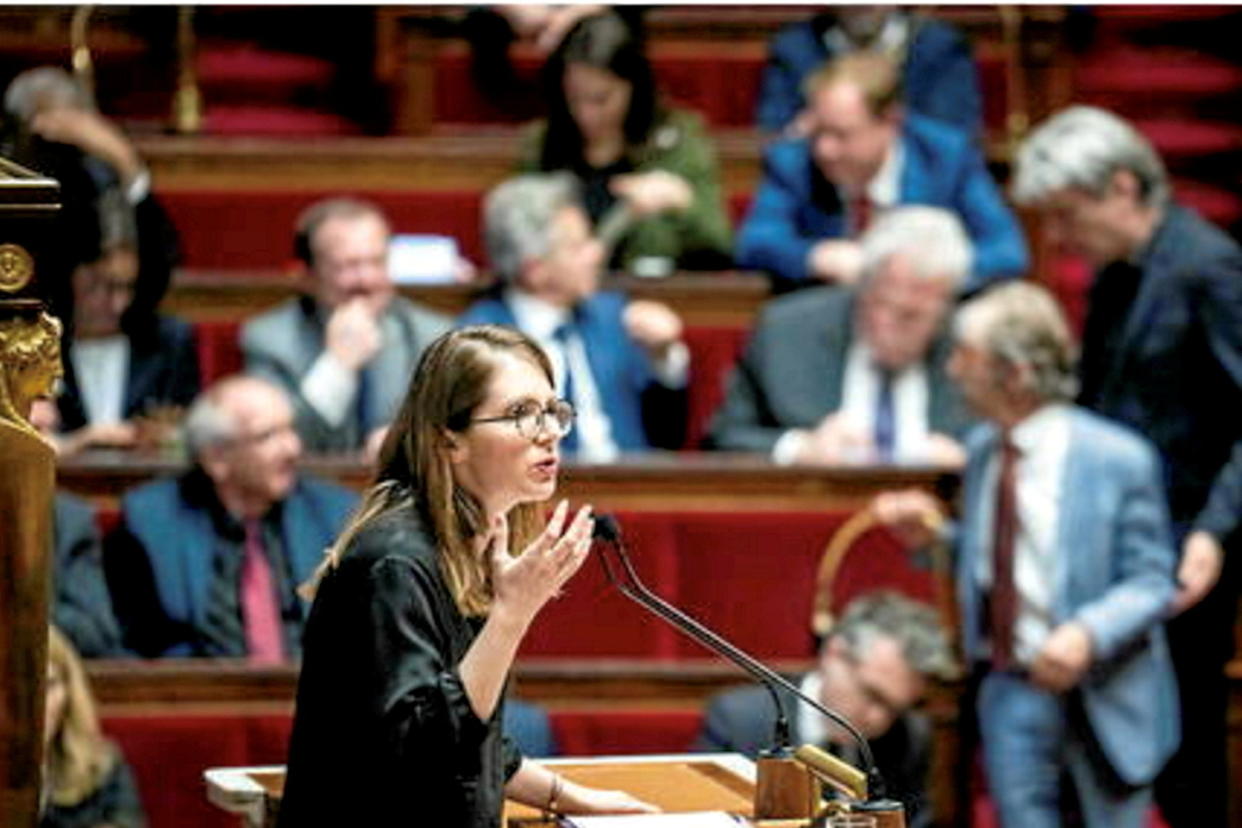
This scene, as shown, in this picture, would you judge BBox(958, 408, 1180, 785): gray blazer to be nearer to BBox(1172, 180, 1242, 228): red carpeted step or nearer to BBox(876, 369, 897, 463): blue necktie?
BBox(876, 369, 897, 463): blue necktie

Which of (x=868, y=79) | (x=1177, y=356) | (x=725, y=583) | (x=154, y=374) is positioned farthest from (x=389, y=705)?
(x=868, y=79)

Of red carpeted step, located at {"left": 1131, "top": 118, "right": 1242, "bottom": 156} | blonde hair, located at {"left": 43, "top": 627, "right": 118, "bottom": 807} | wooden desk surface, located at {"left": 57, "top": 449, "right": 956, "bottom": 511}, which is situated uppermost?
red carpeted step, located at {"left": 1131, "top": 118, "right": 1242, "bottom": 156}

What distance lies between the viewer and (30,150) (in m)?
4.62

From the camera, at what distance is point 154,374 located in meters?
4.59

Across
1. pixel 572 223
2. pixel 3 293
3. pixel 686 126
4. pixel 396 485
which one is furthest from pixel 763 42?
pixel 3 293

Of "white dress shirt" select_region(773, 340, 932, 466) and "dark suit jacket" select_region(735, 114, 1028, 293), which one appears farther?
"dark suit jacket" select_region(735, 114, 1028, 293)

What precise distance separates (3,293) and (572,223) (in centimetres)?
279

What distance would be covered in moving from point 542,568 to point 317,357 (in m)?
2.39

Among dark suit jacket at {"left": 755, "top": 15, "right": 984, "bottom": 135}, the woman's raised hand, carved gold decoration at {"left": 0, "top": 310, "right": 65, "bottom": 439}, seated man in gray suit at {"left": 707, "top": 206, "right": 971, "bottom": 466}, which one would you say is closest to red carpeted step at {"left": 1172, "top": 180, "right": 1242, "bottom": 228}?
dark suit jacket at {"left": 755, "top": 15, "right": 984, "bottom": 135}

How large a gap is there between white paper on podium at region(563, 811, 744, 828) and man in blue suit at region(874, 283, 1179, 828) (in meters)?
1.58

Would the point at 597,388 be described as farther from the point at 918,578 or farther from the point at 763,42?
the point at 763,42

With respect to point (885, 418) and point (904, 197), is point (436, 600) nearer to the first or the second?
point (885, 418)

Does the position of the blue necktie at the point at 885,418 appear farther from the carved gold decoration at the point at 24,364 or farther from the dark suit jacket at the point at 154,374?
the carved gold decoration at the point at 24,364

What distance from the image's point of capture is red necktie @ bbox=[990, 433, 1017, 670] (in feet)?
12.9
